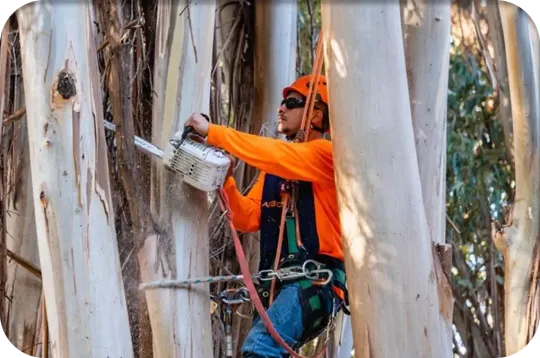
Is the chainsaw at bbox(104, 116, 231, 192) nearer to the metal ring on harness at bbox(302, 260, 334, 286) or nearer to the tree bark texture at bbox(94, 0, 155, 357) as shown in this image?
the tree bark texture at bbox(94, 0, 155, 357)

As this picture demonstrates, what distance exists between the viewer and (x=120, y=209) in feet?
9.51

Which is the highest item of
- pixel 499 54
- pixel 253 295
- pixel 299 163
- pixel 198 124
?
pixel 499 54

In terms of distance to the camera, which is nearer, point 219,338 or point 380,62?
point 380,62

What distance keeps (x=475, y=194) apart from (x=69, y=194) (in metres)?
5.03

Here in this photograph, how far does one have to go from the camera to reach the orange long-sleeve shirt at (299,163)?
8.26ft

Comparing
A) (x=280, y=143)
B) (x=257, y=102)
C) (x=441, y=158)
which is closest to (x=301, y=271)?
(x=280, y=143)

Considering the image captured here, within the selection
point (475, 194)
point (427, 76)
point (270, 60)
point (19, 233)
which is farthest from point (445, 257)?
point (475, 194)

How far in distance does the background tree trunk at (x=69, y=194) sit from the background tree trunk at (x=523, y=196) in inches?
A: 63.4

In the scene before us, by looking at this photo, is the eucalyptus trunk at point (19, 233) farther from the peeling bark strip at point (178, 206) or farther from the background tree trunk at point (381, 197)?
the background tree trunk at point (381, 197)

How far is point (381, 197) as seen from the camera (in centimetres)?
223

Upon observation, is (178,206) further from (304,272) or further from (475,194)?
(475,194)

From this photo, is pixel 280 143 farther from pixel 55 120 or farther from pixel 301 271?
pixel 55 120

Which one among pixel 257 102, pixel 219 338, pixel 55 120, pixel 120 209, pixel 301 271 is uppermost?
pixel 257 102

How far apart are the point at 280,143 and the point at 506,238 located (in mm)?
1134
